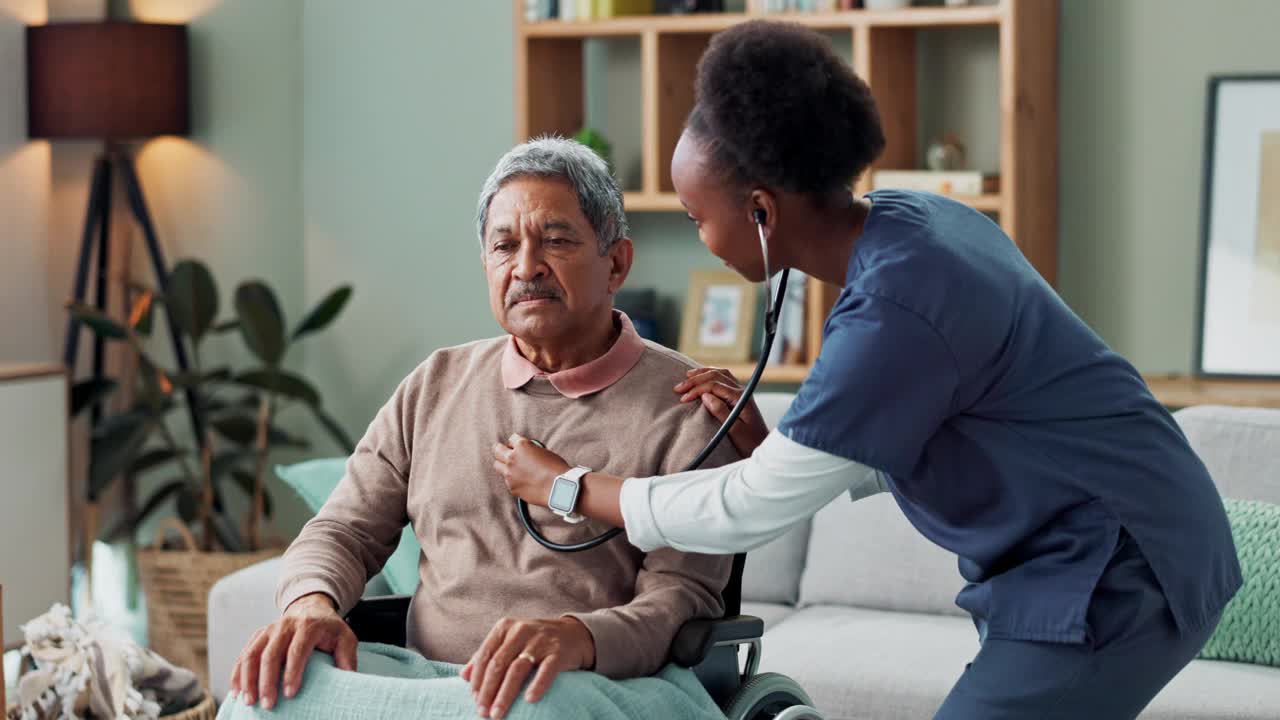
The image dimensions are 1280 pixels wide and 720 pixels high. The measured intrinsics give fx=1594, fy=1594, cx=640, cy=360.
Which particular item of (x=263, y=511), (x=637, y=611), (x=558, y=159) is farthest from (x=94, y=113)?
(x=637, y=611)

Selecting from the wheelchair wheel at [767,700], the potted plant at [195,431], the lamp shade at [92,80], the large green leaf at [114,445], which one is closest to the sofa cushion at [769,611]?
the wheelchair wheel at [767,700]

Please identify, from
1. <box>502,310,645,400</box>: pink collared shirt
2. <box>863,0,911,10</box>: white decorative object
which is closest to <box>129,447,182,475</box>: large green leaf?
<box>863,0,911,10</box>: white decorative object

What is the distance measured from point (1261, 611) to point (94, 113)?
9.83 feet

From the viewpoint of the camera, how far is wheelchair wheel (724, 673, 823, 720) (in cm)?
184

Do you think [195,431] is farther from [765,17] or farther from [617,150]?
[765,17]

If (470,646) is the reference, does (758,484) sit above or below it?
above

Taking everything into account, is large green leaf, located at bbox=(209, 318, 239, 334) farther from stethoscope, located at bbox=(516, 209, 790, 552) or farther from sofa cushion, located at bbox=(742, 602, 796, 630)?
stethoscope, located at bbox=(516, 209, 790, 552)

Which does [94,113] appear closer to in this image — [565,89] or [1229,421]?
[565,89]

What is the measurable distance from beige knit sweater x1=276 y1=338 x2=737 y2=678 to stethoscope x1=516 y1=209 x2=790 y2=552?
4 cm

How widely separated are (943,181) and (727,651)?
76.7 inches

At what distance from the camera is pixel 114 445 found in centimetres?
400

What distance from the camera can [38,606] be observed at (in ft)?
12.2

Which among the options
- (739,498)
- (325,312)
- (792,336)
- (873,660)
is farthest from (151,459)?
(739,498)

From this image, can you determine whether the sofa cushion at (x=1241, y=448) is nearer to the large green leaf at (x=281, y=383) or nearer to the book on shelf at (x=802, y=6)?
the book on shelf at (x=802, y=6)
